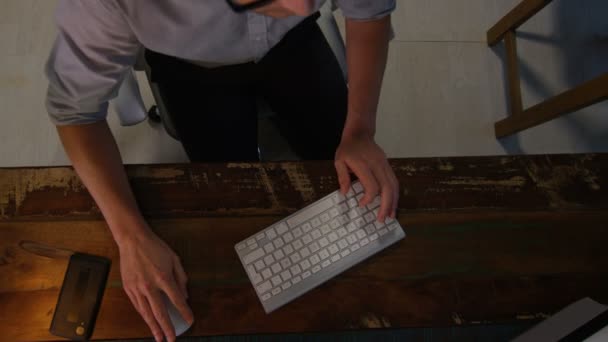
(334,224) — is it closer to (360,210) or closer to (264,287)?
(360,210)

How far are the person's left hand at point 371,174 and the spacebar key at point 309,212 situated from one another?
0.04 m

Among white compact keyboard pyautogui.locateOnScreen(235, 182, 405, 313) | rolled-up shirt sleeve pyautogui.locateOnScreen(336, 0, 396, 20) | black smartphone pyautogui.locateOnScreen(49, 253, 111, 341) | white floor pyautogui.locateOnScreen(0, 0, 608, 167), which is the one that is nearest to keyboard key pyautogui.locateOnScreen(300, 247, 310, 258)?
white compact keyboard pyautogui.locateOnScreen(235, 182, 405, 313)

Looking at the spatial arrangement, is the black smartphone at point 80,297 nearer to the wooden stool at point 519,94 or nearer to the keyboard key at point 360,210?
the keyboard key at point 360,210

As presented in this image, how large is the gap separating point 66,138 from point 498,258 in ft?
2.46

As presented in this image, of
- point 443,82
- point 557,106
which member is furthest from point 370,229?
point 443,82

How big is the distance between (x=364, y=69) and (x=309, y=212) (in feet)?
1.04

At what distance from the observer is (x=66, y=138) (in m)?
0.74

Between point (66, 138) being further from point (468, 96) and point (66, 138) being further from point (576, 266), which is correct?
point (468, 96)

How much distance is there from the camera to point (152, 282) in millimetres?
726

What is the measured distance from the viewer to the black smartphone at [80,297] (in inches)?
28.0

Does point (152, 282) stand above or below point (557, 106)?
below

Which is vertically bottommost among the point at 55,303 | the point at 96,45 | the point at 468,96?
the point at 55,303

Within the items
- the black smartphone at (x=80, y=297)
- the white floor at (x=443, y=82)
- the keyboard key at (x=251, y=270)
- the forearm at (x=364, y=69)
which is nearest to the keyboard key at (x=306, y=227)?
the keyboard key at (x=251, y=270)

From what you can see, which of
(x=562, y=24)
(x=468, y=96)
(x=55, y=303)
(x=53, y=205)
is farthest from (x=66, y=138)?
(x=562, y=24)
